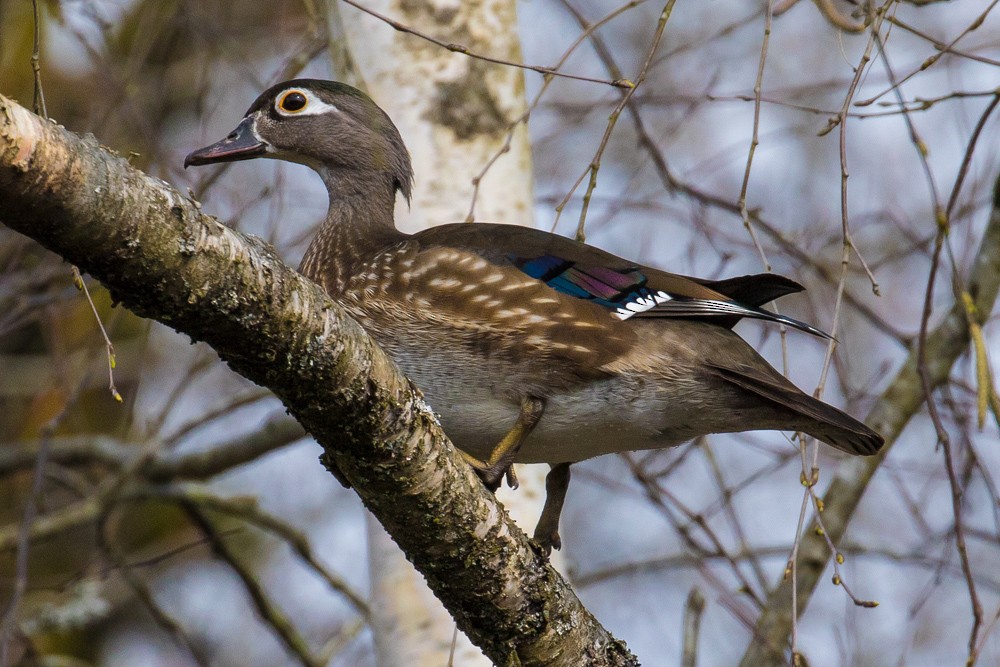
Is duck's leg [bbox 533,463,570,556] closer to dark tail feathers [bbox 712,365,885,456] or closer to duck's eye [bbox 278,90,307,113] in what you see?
dark tail feathers [bbox 712,365,885,456]

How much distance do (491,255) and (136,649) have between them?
19.3ft

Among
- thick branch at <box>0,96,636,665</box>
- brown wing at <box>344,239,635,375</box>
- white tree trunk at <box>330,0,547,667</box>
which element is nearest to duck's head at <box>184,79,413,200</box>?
white tree trunk at <box>330,0,547,667</box>

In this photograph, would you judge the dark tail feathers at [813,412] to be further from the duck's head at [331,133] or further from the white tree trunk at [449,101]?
the duck's head at [331,133]

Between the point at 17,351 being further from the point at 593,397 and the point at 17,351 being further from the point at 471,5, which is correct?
the point at 593,397

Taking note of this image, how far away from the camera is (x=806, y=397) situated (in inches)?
122

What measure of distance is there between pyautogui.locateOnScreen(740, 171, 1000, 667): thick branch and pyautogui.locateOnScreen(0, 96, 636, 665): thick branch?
1550mm

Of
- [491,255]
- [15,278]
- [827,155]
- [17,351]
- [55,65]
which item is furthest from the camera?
[827,155]

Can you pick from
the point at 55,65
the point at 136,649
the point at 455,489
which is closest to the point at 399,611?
the point at 455,489

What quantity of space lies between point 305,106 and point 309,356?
2239 mm

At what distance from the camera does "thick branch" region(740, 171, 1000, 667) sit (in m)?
4.23

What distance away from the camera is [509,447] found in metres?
3.11

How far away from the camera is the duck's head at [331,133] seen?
413 centimetres

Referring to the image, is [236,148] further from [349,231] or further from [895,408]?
[895,408]

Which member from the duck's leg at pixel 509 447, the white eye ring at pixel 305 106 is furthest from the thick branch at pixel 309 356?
the white eye ring at pixel 305 106
